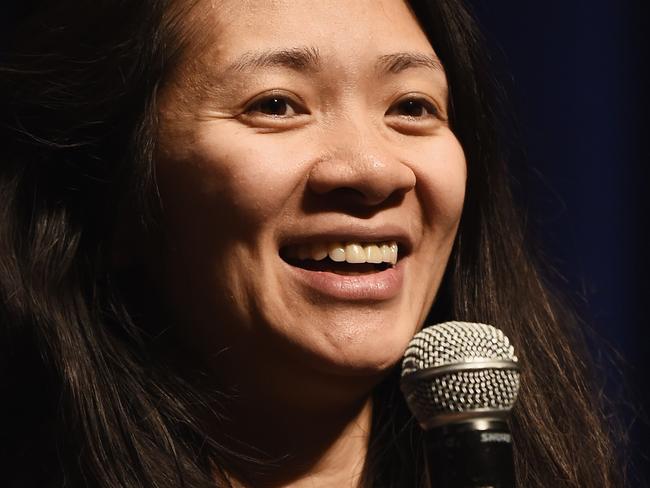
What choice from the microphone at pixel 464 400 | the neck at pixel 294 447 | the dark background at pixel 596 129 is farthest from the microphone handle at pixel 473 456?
the dark background at pixel 596 129

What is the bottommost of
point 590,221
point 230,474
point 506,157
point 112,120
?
point 230,474

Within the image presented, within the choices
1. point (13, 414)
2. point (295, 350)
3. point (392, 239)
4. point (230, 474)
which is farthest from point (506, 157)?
point (13, 414)

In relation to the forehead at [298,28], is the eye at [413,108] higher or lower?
lower

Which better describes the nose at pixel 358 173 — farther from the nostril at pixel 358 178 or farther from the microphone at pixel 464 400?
the microphone at pixel 464 400

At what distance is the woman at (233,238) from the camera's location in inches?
56.8

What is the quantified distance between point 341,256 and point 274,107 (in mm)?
222

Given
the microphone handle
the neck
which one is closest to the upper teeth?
the neck

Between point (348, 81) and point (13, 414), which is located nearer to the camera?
point (348, 81)

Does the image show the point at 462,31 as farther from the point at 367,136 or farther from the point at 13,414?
the point at 13,414

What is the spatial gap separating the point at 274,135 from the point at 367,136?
0.41 feet

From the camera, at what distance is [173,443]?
147 centimetres

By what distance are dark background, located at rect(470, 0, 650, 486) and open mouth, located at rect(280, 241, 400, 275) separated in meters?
0.81

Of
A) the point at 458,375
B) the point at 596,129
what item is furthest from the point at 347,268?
the point at 596,129

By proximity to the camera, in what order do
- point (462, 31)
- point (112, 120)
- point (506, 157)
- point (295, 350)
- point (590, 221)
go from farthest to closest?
point (590, 221) < point (506, 157) < point (462, 31) < point (112, 120) < point (295, 350)
